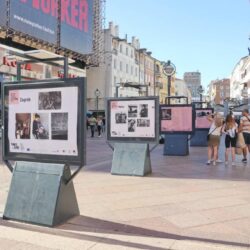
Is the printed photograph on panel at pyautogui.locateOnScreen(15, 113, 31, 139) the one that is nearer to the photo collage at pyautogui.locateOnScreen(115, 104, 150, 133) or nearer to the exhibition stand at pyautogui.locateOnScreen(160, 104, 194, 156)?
the photo collage at pyautogui.locateOnScreen(115, 104, 150, 133)

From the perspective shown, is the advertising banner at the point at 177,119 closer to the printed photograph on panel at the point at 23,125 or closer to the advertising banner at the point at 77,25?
the printed photograph on panel at the point at 23,125

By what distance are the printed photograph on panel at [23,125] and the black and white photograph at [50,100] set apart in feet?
0.92

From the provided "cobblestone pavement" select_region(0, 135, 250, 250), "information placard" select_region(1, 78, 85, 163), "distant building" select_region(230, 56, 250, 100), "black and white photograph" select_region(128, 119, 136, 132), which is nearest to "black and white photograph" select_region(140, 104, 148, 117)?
"black and white photograph" select_region(128, 119, 136, 132)

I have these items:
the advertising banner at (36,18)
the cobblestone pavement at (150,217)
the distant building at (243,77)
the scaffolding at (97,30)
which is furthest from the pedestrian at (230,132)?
the distant building at (243,77)

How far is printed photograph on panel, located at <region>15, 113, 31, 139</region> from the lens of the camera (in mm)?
6297

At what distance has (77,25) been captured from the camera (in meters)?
47.6

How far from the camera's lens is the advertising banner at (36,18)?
Result: 3700 cm

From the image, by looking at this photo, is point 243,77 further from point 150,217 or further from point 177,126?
point 150,217

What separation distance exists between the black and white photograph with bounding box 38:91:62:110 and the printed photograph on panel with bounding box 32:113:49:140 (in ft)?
0.40

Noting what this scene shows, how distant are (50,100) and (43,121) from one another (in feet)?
1.00

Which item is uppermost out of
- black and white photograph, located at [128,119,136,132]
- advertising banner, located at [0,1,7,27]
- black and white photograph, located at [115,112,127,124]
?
advertising banner, located at [0,1,7,27]

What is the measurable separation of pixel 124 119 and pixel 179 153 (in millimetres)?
5150

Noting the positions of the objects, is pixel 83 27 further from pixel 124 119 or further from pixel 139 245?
pixel 139 245

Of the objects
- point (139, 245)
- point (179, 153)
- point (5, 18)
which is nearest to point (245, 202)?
point (139, 245)
